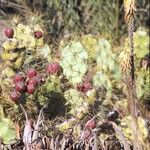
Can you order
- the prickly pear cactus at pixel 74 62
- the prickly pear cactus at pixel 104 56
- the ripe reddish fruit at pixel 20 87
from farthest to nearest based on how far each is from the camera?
the prickly pear cactus at pixel 104 56, the prickly pear cactus at pixel 74 62, the ripe reddish fruit at pixel 20 87

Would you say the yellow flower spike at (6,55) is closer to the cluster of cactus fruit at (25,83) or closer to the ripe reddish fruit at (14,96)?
the cluster of cactus fruit at (25,83)

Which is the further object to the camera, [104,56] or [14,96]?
[104,56]

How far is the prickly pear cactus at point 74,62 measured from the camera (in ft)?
9.81

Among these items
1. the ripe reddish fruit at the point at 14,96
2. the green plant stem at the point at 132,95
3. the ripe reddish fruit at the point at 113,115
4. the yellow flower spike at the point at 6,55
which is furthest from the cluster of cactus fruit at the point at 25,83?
the green plant stem at the point at 132,95

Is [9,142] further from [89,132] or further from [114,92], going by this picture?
[114,92]

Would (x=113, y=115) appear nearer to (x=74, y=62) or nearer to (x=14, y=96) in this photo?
(x=74, y=62)

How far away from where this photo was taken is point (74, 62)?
3.05m

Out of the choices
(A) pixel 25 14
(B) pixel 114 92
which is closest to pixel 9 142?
(B) pixel 114 92

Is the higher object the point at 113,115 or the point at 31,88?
the point at 31,88

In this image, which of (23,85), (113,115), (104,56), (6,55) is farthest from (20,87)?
(104,56)

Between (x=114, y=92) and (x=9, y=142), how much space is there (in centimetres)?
102

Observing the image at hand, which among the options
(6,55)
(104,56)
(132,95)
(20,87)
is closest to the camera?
(132,95)

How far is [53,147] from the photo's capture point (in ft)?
8.46

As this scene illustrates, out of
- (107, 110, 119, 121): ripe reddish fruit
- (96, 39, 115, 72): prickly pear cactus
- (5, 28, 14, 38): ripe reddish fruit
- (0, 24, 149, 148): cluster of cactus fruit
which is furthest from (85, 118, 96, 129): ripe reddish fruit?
(96, 39, 115, 72): prickly pear cactus
